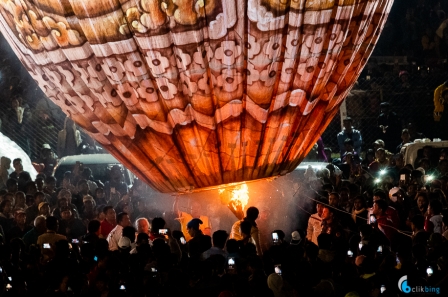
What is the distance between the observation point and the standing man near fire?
10000 millimetres

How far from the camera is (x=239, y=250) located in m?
8.30

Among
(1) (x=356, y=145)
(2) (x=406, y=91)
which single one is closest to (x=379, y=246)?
(1) (x=356, y=145)

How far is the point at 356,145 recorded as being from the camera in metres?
14.5

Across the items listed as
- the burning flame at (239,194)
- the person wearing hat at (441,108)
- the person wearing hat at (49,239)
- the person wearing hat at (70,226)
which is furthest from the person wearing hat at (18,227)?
the person wearing hat at (441,108)

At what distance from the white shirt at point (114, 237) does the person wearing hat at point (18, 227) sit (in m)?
1.18

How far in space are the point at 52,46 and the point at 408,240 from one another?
4317 millimetres

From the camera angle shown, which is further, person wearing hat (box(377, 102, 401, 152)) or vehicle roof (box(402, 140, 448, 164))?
person wearing hat (box(377, 102, 401, 152))

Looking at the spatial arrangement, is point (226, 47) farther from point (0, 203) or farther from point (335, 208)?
point (0, 203)

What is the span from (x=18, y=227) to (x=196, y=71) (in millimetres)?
4688

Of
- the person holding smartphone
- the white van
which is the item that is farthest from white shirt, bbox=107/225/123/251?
the white van

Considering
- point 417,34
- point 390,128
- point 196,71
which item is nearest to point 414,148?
point 390,128

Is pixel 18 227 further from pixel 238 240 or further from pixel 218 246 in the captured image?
pixel 238 240

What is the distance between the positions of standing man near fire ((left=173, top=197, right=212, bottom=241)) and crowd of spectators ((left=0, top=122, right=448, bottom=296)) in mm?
29

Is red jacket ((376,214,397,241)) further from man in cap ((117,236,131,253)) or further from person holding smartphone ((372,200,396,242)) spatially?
man in cap ((117,236,131,253))
